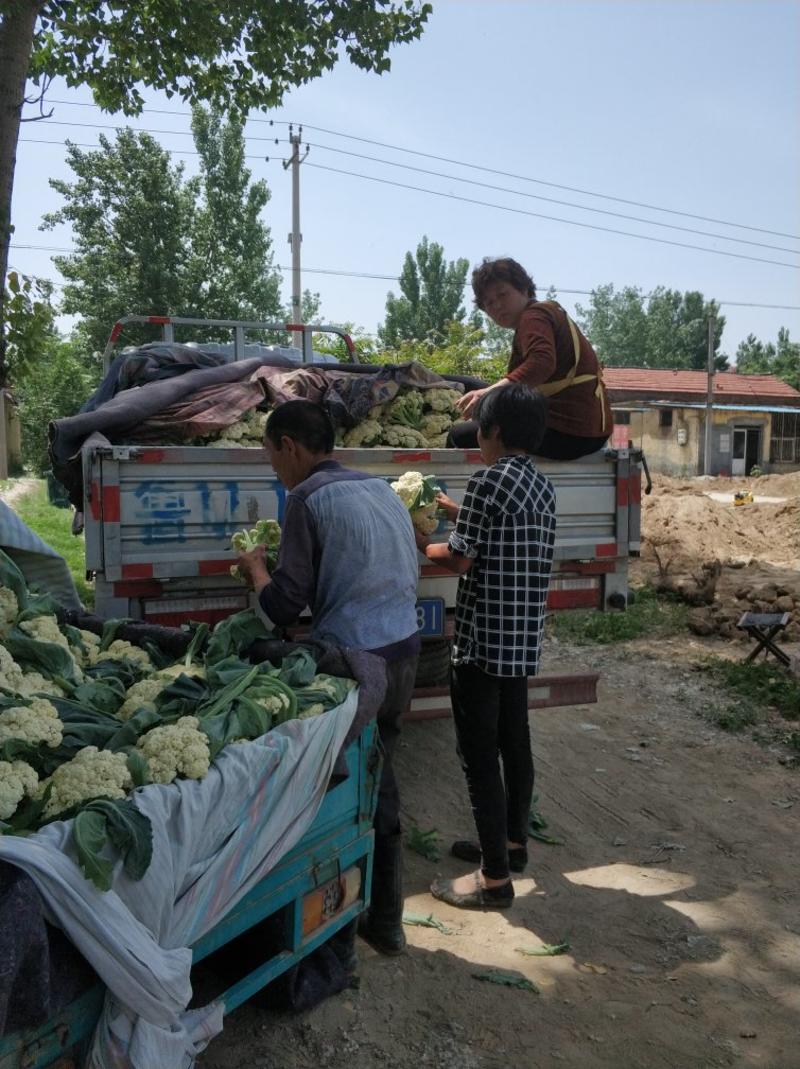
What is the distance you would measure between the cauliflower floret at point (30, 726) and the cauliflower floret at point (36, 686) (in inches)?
8.9

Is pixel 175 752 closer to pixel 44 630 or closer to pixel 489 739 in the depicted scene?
pixel 44 630

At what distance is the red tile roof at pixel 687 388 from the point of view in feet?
132

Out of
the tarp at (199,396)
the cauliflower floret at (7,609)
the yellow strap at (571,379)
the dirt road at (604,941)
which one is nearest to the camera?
the dirt road at (604,941)

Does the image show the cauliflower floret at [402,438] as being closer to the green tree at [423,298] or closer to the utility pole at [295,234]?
the utility pole at [295,234]

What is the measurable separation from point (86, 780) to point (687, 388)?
42974 millimetres

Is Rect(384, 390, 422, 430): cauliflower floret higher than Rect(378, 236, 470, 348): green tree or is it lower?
lower

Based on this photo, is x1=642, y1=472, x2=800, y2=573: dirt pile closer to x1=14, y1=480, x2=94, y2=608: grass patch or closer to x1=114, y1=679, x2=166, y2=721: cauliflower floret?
x1=14, y1=480, x2=94, y2=608: grass patch

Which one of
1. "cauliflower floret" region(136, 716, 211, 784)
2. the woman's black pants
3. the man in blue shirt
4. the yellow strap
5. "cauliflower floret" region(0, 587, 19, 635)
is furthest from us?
the yellow strap

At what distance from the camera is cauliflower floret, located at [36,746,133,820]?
1994mm

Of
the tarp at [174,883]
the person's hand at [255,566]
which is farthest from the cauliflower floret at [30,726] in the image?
the person's hand at [255,566]

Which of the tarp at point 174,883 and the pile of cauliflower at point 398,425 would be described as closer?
the tarp at point 174,883

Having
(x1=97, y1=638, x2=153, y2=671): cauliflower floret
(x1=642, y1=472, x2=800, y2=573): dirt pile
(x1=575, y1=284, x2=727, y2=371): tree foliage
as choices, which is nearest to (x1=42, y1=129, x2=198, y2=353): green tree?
(x1=642, y1=472, x2=800, y2=573): dirt pile

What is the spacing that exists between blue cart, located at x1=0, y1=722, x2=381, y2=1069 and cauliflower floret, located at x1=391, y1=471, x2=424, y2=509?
130 cm

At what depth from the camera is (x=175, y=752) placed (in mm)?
2188
